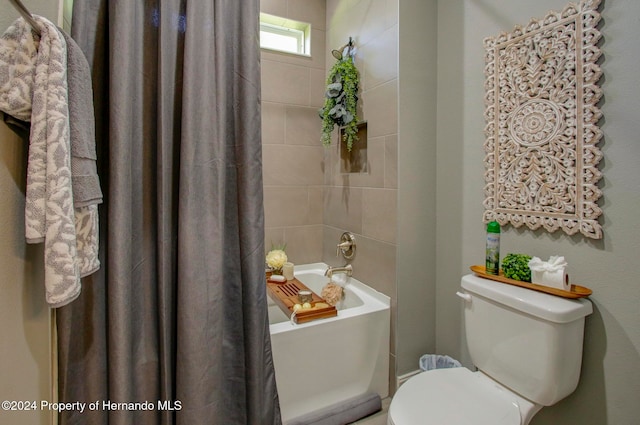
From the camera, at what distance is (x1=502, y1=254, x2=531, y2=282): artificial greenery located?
1.26m

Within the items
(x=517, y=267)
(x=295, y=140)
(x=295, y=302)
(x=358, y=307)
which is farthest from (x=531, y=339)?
(x=295, y=140)

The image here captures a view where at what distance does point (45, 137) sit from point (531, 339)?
64.3 inches

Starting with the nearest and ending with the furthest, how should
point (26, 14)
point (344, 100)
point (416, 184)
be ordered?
point (26, 14), point (416, 184), point (344, 100)

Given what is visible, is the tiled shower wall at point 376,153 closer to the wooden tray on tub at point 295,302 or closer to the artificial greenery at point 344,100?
the artificial greenery at point 344,100

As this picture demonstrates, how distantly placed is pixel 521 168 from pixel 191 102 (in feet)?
4.60

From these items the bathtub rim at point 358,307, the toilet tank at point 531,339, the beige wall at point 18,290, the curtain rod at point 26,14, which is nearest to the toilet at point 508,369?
the toilet tank at point 531,339

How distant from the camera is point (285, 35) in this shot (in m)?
2.43

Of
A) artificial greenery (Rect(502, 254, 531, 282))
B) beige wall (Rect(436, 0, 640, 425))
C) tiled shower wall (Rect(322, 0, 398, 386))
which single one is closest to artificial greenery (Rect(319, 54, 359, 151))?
tiled shower wall (Rect(322, 0, 398, 386))

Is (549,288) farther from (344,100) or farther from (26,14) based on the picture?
(26,14)

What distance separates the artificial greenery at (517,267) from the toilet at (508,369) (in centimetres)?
6

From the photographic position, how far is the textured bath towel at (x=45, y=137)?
0.71 metres

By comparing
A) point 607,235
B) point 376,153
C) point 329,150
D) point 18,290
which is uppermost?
point 329,150

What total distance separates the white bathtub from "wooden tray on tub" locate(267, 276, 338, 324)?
0.03 meters

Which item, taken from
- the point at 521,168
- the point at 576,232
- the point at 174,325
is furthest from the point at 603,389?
the point at 174,325
